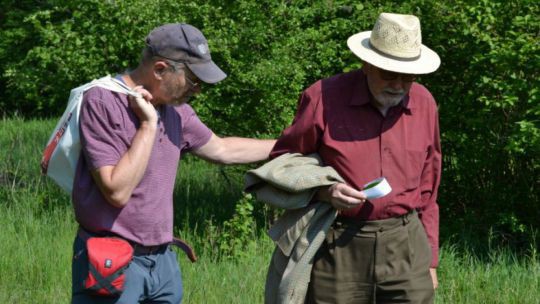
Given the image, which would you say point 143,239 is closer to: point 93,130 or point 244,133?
point 93,130

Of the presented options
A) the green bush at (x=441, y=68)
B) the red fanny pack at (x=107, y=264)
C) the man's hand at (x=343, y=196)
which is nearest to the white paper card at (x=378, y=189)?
the man's hand at (x=343, y=196)

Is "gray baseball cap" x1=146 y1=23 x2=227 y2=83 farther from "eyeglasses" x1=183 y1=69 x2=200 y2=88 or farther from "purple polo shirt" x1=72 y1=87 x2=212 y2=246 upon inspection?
"purple polo shirt" x1=72 y1=87 x2=212 y2=246

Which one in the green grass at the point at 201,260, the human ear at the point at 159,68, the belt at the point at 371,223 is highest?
the human ear at the point at 159,68

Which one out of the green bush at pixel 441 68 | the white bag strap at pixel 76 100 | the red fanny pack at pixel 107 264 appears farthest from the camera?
the green bush at pixel 441 68

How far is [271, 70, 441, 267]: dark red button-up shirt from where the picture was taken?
4.20m

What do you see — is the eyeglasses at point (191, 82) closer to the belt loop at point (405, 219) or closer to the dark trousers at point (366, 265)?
the dark trousers at point (366, 265)

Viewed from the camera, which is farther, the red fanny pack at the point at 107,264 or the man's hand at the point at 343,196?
the man's hand at the point at 343,196

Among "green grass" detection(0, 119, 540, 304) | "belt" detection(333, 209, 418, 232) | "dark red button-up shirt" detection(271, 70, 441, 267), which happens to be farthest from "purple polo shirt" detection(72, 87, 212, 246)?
"green grass" detection(0, 119, 540, 304)

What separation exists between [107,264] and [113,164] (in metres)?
0.38

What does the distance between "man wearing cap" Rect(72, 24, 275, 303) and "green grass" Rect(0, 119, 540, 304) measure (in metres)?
2.08

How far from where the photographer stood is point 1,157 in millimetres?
11211

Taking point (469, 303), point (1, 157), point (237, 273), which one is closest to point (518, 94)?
point (469, 303)

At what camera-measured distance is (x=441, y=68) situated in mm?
8164

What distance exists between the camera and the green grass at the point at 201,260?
6301mm
